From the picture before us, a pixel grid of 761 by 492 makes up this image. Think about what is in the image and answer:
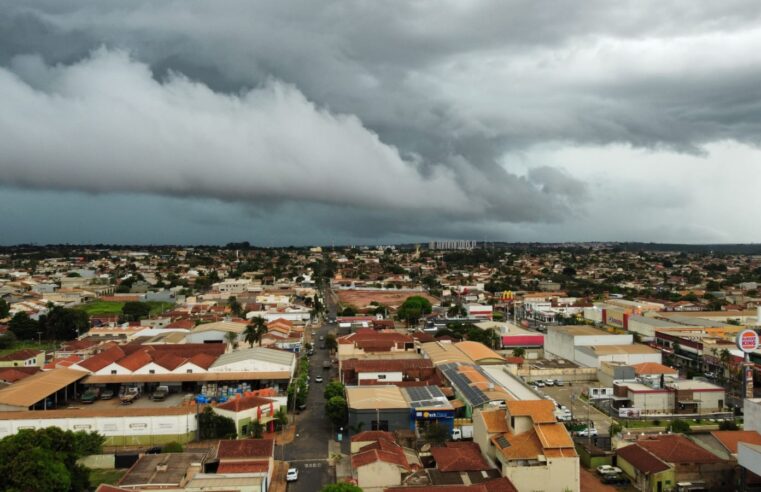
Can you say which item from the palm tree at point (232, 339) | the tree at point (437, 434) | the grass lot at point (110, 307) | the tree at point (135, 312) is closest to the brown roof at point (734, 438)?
the tree at point (437, 434)

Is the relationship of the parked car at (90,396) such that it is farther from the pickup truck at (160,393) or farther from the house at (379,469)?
the house at (379,469)

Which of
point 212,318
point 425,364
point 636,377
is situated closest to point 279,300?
point 212,318

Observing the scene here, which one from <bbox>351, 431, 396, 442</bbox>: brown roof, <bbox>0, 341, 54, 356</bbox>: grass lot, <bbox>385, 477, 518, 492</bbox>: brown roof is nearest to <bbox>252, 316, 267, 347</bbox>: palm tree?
<bbox>0, 341, 54, 356</bbox>: grass lot

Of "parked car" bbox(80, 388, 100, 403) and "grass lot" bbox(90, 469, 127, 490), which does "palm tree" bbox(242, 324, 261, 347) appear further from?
"grass lot" bbox(90, 469, 127, 490)

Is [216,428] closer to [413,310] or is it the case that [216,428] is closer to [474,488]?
[474,488]

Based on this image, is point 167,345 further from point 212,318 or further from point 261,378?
point 212,318

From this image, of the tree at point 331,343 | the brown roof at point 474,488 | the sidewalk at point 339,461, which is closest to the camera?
the brown roof at point 474,488

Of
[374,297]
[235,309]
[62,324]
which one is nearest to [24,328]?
[62,324]
